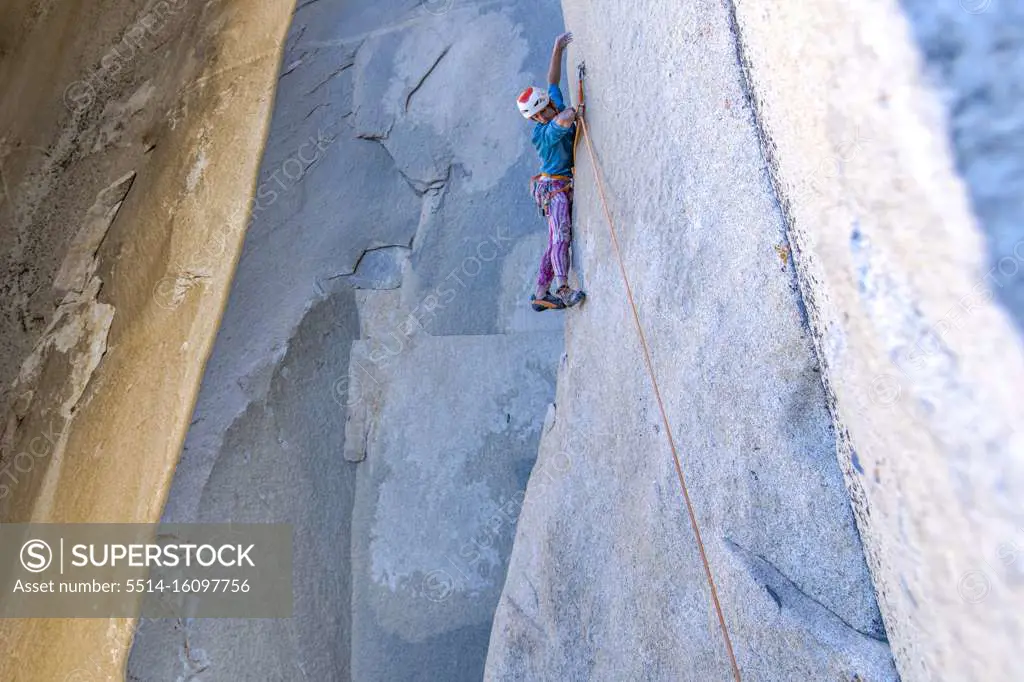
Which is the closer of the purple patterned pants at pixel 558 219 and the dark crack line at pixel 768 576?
the dark crack line at pixel 768 576

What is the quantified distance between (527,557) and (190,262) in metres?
2.69

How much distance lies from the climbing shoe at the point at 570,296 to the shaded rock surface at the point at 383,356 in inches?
32.8

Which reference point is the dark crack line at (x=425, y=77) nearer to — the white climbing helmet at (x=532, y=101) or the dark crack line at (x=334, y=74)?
the dark crack line at (x=334, y=74)

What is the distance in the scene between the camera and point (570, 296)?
3445mm

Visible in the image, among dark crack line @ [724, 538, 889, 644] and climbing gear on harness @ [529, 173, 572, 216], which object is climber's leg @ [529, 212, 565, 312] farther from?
dark crack line @ [724, 538, 889, 644]

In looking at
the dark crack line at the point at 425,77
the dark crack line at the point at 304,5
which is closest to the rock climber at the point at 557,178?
the dark crack line at the point at 425,77

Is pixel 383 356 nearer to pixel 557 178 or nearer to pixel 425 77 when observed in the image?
pixel 557 178

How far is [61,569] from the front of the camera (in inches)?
166

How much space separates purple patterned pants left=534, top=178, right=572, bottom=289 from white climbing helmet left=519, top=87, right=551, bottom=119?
0.37 meters

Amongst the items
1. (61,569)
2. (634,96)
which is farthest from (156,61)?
(634,96)

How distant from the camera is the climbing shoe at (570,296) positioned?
3.36 metres

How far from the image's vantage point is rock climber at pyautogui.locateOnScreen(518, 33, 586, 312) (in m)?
3.42

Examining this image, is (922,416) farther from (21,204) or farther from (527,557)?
(21,204)

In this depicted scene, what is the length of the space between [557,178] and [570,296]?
0.53m
